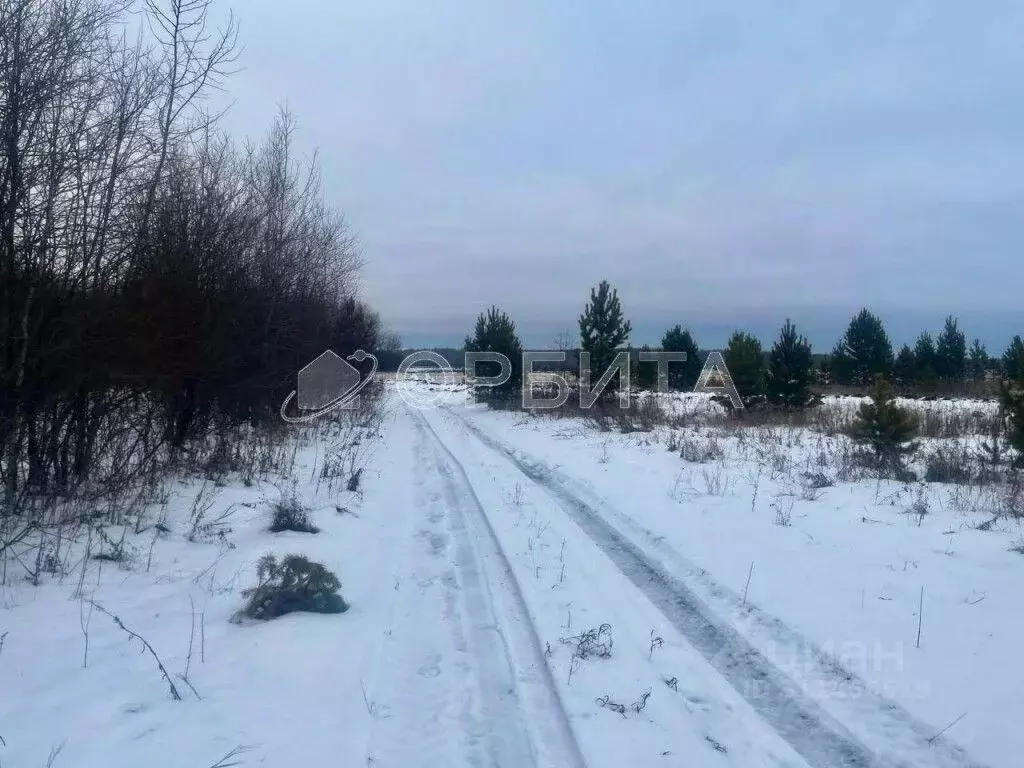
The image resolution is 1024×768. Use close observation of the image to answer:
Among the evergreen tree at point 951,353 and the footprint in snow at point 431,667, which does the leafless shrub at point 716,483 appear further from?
the evergreen tree at point 951,353

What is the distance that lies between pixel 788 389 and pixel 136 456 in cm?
2327

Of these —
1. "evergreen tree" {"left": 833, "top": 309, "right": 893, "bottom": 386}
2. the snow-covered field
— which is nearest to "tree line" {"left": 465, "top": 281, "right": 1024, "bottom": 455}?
"evergreen tree" {"left": 833, "top": 309, "right": 893, "bottom": 386}

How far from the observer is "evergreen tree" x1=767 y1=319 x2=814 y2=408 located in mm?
26469

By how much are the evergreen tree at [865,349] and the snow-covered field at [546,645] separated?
124 ft

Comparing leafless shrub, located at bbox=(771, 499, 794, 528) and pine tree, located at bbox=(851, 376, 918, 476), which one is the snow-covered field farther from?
pine tree, located at bbox=(851, 376, 918, 476)

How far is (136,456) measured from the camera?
945 cm

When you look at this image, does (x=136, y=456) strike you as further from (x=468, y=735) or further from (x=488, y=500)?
(x=468, y=735)

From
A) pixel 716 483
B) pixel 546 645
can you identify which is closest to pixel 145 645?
pixel 546 645

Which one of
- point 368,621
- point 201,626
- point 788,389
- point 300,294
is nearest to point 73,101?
point 201,626

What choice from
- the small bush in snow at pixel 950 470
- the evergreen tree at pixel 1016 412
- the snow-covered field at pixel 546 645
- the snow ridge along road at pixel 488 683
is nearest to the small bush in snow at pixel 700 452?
the small bush in snow at pixel 950 470

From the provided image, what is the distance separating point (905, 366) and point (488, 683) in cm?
4695

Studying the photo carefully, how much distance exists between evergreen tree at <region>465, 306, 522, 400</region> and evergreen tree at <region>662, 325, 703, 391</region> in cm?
1371

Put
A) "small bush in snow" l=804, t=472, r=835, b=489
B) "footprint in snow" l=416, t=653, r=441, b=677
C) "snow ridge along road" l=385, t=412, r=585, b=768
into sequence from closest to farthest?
1. "snow ridge along road" l=385, t=412, r=585, b=768
2. "footprint in snow" l=416, t=653, r=441, b=677
3. "small bush in snow" l=804, t=472, r=835, b=489

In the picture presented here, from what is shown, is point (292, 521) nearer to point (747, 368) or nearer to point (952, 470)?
point (952, 470)
